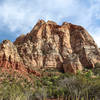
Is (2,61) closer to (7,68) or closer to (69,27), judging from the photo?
(7,68)

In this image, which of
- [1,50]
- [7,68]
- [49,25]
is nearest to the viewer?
[7,68]

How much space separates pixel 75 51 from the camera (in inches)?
2255

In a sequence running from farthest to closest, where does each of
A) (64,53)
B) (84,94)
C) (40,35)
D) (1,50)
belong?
(40,35)
(64,53)
(1,50)
(84,94)

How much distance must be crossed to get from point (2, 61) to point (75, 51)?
35.1 m

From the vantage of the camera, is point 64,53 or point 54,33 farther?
point 54,33

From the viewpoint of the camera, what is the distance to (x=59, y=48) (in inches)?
2238

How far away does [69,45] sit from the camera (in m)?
59.6

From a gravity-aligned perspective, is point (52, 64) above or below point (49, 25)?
below

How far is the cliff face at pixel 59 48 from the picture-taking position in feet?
152

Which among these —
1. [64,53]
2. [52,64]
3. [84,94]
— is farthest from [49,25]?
[84,94]

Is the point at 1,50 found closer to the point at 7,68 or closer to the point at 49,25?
the point at 7,68

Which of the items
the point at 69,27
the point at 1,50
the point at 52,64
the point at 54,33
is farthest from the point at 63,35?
the point at 1,50

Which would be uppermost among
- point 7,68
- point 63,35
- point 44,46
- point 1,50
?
point 63,35

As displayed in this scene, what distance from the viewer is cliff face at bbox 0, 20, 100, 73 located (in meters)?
46.3
